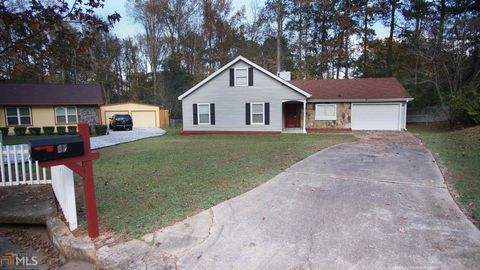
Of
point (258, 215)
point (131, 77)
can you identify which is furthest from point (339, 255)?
point (131, 77)

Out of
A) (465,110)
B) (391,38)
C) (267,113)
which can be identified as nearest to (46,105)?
(267,113)

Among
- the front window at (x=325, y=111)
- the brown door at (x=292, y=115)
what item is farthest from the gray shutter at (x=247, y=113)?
the front window at (x=325, y=111)

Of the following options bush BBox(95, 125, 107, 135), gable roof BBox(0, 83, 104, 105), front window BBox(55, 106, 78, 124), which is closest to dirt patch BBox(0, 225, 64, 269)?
bush BBox(95, 125, 107, 135)

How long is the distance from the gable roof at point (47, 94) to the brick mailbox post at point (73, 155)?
22.7 metres

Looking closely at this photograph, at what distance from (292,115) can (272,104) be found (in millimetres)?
3092

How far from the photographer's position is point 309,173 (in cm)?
655

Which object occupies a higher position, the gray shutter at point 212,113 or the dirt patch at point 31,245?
the gray shutter at point 212,113

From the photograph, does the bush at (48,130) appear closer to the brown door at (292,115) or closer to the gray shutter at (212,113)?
the gray shutter at (212,113)

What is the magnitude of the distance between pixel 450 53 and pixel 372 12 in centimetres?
1215

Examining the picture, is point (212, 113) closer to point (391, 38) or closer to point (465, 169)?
point (465, 169)

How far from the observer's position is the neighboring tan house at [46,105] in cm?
2167

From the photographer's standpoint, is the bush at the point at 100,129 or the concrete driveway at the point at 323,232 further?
the bush at the point at 100,129

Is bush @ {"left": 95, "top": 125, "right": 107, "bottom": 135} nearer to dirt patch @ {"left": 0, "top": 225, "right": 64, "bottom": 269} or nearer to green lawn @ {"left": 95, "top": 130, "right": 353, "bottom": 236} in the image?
green lawn @ {"left": 95, "top": 130, "right": 353, "bottom": 236}

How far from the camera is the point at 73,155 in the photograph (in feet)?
10.5
